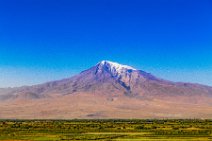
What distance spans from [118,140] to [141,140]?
3983mm

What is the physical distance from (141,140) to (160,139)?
168 inches

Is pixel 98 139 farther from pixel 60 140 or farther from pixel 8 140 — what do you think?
pixel 8 140

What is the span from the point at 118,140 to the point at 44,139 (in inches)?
544

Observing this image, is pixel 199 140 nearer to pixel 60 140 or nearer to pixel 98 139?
pixel 98 139

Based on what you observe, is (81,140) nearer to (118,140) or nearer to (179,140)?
(118,140)

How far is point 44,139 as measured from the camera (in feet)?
267

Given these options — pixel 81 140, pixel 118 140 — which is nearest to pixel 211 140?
pixel 118 140

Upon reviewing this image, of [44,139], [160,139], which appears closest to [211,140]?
[160,139]

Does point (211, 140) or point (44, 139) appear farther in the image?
point (44, 139)

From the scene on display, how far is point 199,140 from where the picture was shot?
253 feet

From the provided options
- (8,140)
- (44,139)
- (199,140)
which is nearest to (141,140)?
(199,140)

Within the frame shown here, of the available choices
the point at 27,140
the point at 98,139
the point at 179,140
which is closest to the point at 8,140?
the point at 27,140

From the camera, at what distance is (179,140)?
77.4 m

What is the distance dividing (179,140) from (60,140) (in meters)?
20.4
